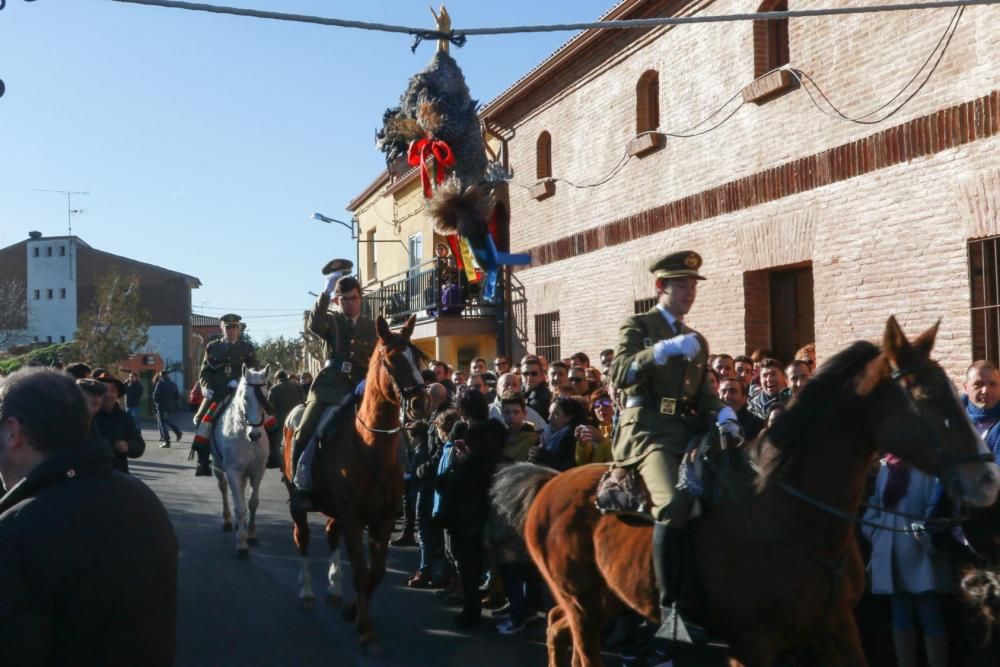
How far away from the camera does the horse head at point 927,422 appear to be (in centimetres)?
433

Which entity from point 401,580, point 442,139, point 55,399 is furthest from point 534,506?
point 442,139

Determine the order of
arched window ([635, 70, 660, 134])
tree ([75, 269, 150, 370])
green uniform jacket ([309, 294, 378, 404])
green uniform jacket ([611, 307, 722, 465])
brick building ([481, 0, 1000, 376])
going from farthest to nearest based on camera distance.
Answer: tree ([75, 269, 150, 370]) → arched window ([635, 70, 660, 134]) → brick building ([481, 0, 1000, 376]) → green uniform jacket ([309, 294, 378, 404]) → green uniform jacket ([611, 307, 722, 465])

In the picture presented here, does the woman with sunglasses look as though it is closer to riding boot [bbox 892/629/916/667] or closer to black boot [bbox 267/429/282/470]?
riding boot [bbox 892/629/916/667]

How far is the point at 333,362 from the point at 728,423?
190 inches

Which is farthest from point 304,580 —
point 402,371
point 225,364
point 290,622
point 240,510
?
point 225,364

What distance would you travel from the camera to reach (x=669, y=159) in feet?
51.2

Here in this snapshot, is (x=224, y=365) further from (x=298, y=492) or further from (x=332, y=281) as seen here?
(x=332, y=281)

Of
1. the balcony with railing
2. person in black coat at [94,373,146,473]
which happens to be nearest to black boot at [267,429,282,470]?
person in black coat at [94,373,146,473]

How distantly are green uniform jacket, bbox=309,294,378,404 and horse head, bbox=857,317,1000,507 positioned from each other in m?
5.32

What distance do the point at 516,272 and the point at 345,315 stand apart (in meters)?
12.8

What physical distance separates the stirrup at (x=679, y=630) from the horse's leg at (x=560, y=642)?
48.6 inches

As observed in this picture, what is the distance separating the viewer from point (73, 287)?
7388 cm

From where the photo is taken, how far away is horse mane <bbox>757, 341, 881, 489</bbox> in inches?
190

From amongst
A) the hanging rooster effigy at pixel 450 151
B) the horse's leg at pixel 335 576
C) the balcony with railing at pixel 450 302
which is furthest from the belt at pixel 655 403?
the balcony with railing at pixel 450 302
